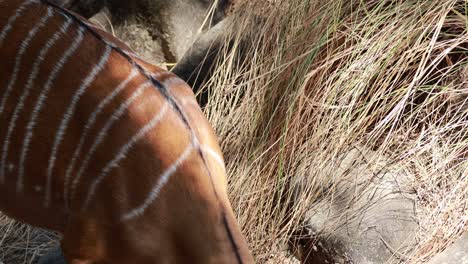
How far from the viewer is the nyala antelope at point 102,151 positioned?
1.75 metres

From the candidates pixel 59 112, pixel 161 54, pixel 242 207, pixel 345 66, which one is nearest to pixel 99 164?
pixel 59 112

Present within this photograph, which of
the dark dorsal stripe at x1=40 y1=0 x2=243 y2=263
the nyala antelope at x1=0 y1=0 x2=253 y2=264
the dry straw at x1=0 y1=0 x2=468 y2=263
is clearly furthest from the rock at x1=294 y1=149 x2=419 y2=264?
the dark dorsal stripe at x1=40 y1=0 x2=243 y2=263

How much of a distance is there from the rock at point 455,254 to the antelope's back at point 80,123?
0.85 meters

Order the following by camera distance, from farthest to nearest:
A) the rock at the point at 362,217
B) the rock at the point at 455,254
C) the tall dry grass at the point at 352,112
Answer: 1. the tall dry grass at the point at 352,112
2. the rock at the point at 362,217
3. the rock at the point at 455,254

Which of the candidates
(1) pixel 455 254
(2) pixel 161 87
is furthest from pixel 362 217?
(2) pixel 161 87

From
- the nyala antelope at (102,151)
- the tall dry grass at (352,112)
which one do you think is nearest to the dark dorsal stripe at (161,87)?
the nyala antelope at (102,151)

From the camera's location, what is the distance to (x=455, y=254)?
2.33 metres

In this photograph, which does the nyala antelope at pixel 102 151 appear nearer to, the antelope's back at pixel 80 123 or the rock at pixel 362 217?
the antelope's back at pixel 80 123

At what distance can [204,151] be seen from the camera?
1.81m

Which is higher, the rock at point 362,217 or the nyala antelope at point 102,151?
the nyala antelope at point 102,151

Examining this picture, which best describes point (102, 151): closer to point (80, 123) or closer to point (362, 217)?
point (80, 123)

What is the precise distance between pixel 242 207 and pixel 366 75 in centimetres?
62

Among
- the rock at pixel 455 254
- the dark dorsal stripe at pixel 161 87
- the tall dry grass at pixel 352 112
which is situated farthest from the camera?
the tall dry grass at pixel 352 112

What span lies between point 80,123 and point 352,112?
1.09 metres
